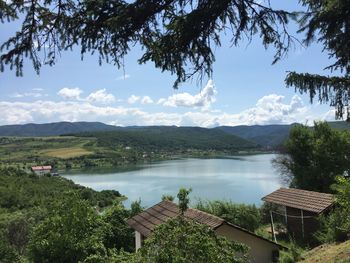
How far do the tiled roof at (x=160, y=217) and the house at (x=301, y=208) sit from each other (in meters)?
6.93

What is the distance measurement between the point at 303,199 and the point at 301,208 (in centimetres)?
84

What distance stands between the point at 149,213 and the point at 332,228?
6.69m

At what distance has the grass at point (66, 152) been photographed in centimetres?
15894

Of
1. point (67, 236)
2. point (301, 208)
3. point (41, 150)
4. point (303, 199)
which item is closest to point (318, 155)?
point (303, 199)

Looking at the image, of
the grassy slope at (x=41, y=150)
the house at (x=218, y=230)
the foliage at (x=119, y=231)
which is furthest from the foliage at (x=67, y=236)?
the grassy slope at (x=41, y=150)

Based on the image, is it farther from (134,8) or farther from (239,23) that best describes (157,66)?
(239,23)

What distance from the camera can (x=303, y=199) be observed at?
20328 mm

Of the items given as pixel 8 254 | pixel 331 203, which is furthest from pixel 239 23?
pixel 8 254

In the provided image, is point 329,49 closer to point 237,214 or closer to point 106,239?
point 106,239

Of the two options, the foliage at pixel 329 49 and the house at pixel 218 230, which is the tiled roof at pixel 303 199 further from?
the foliage at pixel 329 49

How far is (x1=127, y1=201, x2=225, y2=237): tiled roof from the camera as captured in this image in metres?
13.3

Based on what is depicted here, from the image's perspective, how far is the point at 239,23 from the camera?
18.0ft

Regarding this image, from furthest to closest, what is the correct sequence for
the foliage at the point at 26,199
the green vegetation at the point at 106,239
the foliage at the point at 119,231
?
the foliage at the point at 26,199 → the foliage at the point at 119,231 → the green vegetation at the point at 106,239

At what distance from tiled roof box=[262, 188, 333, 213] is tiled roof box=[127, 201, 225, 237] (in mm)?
7126
